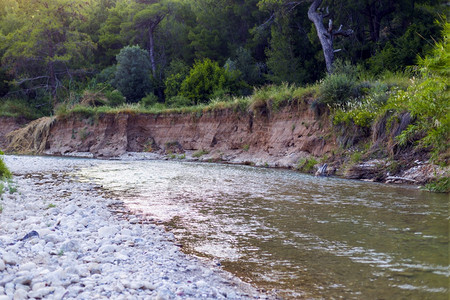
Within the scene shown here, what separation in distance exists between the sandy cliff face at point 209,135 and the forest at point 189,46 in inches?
93.3

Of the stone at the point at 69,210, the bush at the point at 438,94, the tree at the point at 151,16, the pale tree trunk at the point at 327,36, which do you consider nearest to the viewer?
the stone at the point at 69,210

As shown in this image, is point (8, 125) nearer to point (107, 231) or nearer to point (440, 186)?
point (107, 231)

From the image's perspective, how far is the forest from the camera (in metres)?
25.4

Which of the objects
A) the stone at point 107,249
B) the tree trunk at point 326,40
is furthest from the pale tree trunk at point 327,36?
the stone at point 107,249

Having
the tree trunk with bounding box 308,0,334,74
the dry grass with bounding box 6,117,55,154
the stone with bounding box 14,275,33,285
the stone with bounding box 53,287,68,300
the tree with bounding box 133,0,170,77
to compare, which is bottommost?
the dry grass with bounding box 6,117,55,154

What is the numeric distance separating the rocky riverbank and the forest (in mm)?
18124

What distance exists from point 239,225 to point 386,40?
80.5 ft

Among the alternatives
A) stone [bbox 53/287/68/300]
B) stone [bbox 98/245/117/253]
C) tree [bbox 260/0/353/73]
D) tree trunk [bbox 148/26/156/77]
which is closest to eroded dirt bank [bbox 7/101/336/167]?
tree [bbox 260/0/353/73]

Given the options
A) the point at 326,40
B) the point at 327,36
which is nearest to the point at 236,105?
the point at 326,40

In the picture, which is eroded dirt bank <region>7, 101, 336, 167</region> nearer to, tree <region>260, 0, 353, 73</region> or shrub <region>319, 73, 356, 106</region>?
shrub <region>319, 73, 356, 106</region>

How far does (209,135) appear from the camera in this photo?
21766 millimetres

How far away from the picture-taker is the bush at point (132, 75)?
33.6m

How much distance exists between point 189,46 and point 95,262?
35.6m

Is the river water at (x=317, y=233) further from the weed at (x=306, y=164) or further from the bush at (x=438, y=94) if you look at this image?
the weed at (x=306, y=164)
